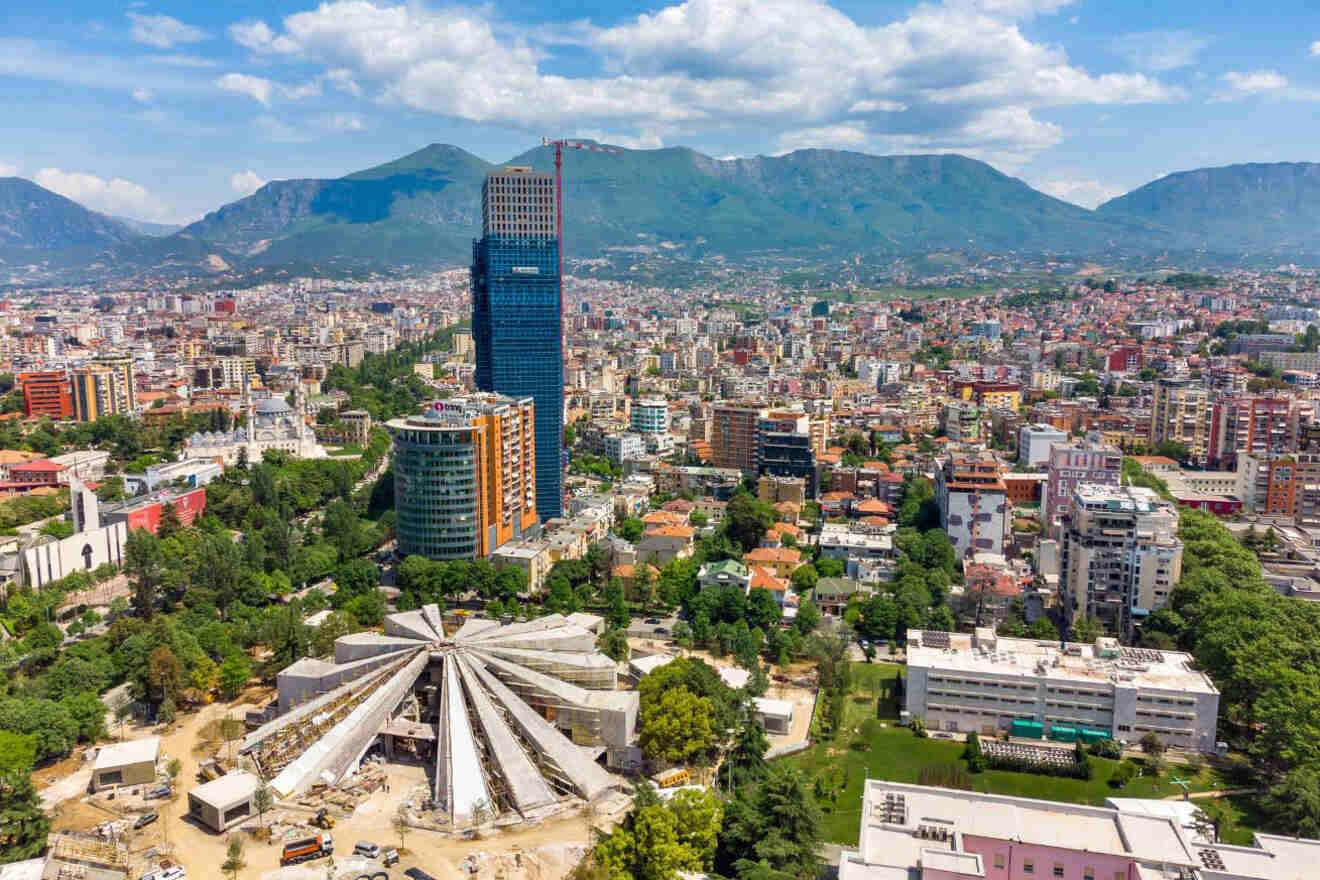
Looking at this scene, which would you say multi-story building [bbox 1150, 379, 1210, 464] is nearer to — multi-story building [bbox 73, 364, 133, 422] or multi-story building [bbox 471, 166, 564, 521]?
multi-story building [bbox 471, 166, 564, 521]

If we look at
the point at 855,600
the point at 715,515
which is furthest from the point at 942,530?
the point at 715,515

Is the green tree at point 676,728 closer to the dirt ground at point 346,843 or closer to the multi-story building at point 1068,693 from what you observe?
the dirt ground at point 346,843

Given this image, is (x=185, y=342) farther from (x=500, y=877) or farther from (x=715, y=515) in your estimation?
(x=500, y=877)

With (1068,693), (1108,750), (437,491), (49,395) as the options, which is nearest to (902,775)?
(1068,693)

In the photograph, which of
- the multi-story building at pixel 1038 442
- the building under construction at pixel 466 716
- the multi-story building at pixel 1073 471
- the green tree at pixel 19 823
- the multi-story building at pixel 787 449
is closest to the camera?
the green tree at pixel 19 823

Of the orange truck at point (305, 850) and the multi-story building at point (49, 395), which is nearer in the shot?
the orange truck at point (305, 850)

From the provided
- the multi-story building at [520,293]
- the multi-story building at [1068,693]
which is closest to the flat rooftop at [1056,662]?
the multi-story building at [1068,693]

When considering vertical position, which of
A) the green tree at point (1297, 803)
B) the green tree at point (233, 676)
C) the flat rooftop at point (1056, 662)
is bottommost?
the green tree at point (233, 676)
